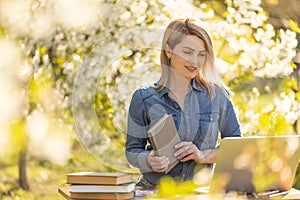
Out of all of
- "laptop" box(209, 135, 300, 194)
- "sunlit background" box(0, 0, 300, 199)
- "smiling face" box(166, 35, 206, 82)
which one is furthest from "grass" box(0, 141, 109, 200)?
"laptop" box(209, 135, 300, 194)

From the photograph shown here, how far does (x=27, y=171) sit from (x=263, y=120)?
5680 mm

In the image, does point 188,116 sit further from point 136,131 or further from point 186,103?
point 136,131

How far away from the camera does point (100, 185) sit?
2.44 meters

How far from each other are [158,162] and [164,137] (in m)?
0.16

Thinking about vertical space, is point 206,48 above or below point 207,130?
above

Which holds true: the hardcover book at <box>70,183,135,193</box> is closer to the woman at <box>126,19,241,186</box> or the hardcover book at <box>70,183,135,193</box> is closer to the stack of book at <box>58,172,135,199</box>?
the stack of book at <box>58,172,135,199</box>

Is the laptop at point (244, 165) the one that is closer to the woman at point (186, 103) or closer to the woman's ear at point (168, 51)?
the woman at point (186, 103)

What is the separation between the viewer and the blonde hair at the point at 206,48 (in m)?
3.04

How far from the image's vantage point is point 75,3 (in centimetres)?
570

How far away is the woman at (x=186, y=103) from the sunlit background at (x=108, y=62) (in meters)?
1.76

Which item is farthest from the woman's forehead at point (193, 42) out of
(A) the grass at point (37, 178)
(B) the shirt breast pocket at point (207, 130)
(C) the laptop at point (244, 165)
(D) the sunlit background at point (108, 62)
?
(A) the grass at point (37, 178)

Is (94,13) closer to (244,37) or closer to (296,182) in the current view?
(244,37)

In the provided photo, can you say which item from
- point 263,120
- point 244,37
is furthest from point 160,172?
point 244,37

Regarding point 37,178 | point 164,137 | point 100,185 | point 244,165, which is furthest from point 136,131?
point 37,178
